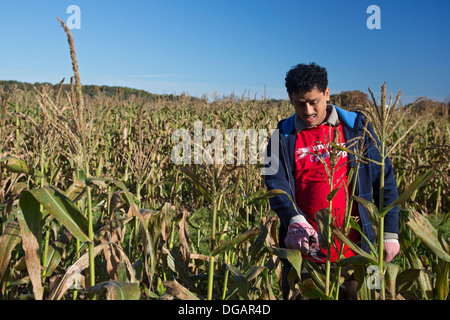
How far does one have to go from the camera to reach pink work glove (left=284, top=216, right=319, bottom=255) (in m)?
2.04

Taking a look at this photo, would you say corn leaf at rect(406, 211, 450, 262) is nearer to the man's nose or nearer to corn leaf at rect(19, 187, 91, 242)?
the man's nose

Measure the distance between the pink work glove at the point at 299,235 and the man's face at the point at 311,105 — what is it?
0.64 metres

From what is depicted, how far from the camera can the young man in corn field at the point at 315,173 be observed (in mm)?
2129

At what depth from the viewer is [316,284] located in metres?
2.03

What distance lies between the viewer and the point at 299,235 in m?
2.07

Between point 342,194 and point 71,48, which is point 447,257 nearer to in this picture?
point 342,194

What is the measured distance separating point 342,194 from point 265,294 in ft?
3.05

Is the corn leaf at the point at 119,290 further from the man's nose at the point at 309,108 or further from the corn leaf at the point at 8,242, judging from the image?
the man's nose at the point at 309,108

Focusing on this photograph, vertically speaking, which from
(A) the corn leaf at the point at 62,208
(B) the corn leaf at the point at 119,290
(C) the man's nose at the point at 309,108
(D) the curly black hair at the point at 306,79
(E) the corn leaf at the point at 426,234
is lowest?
(B) the corn leaf at the point at 119,290

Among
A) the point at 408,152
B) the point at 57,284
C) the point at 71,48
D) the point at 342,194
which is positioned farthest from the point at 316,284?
the point at 408,152

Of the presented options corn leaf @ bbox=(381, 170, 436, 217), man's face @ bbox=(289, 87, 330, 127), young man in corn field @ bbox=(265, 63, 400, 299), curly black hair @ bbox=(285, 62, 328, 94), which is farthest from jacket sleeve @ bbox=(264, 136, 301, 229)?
corn leaf @ bbox=(381, 170, 436, 217)

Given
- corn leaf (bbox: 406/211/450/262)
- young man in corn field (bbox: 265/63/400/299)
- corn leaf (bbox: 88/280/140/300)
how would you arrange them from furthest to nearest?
young man in corn field (bbox: 265/63/400/299) < corn leaf (bbox: 406/211/450/262) < corn leaf (bbox: 88/280/140/300)

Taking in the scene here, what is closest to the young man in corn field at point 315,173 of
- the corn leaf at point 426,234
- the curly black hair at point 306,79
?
the curly black hair at point 306,79

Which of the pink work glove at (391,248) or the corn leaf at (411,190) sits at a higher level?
the corn leaf at (411,190)
